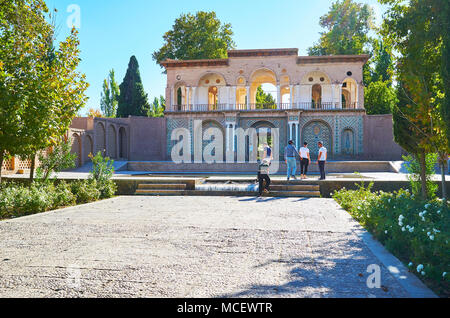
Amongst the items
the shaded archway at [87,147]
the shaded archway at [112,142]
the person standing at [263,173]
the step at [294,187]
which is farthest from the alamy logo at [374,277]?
the shaded archway at [112,142]

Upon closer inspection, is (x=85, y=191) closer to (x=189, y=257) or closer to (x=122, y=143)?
(x=189, y=257)

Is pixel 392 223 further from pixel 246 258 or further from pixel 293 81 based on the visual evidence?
pixel 293 81

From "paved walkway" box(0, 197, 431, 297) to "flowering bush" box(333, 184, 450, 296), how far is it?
0.77ft

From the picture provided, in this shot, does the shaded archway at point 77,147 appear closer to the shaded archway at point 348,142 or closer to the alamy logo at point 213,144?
the alamy logo at point 213,144

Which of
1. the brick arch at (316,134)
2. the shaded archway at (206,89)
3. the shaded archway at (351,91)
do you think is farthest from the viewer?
the shaded archway at (206,89)

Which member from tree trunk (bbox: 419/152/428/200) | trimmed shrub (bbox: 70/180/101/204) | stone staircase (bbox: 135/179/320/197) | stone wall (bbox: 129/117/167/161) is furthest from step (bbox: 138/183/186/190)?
stone wall (bbox: 129/117/167/161)

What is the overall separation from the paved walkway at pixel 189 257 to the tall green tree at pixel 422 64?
2124 millimetres

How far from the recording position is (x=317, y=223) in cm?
574

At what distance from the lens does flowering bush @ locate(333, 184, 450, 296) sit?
3098 mm

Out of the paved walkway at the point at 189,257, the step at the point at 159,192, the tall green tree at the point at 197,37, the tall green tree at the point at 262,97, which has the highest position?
the tall green tree at the point at 197,37

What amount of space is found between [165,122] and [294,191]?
17975mm

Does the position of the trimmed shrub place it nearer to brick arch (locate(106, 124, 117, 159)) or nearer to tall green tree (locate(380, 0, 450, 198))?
tall green tree (locate(380, 0, 450, 198))

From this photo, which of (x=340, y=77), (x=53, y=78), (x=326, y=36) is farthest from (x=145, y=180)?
(x=326, y=36)

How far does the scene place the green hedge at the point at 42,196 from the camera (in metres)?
6.84
